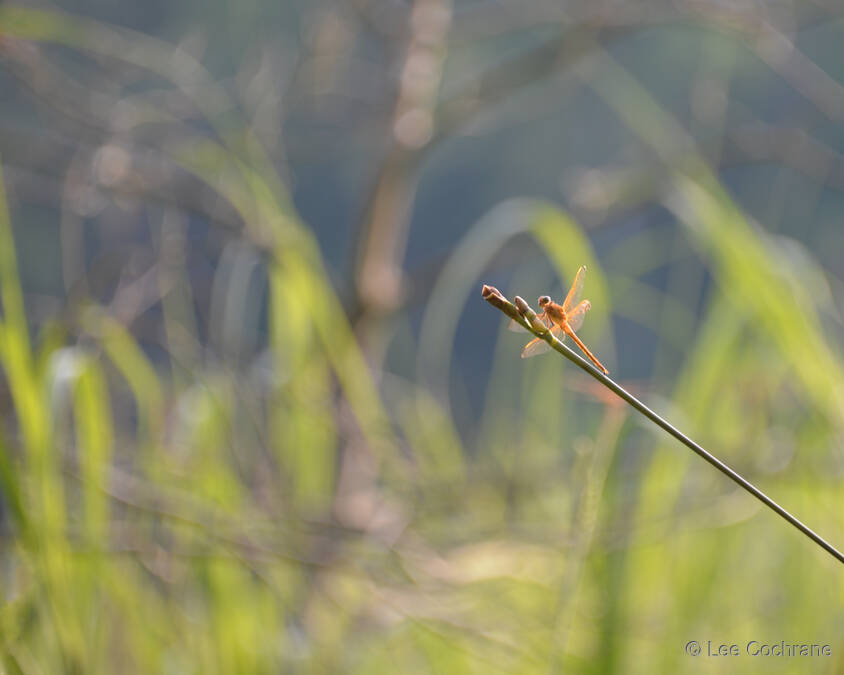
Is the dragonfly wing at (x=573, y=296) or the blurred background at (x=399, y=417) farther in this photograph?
the blurred background at (x=399, y=417)

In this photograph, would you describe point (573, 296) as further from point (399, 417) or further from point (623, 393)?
point (399, 417)

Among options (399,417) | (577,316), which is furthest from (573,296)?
(399,417)

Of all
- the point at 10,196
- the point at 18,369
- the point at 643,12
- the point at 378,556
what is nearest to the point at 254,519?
the point at 378,556

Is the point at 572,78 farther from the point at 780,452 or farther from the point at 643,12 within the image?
the point at 780,452

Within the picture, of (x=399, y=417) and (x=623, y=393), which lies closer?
(x=623, y=393)

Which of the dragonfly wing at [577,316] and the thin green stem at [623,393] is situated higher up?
the dragonfly wing at [577,316]
